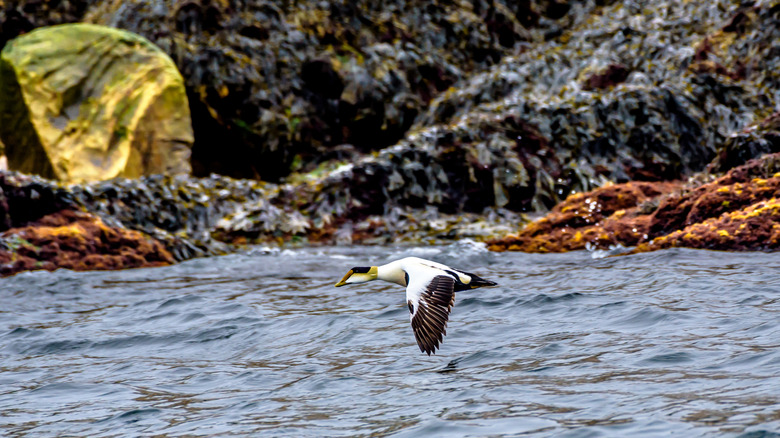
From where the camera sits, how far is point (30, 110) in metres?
15.5

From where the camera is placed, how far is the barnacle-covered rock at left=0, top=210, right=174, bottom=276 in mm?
10031

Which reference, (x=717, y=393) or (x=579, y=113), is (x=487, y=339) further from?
(x=579, y=113)

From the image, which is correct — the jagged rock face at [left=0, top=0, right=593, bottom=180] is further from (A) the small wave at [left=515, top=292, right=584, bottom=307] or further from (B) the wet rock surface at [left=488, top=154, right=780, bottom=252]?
(A) the small wave at [left=515, top=292, right=584, bottom=307]

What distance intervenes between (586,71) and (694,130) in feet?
9.96

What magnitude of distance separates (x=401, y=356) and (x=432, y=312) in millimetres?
483

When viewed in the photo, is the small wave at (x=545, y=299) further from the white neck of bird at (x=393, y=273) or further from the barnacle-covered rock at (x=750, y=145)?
the barnacle-covered rock at (x=750, y=145)

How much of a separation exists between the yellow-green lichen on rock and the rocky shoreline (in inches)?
8.4

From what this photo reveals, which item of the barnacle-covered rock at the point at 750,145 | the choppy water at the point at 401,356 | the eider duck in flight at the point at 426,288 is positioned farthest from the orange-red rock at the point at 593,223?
the eider duck in flight at the point at 426,288

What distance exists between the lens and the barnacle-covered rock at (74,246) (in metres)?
10.0

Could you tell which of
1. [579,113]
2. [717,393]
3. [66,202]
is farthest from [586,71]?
[717,393]

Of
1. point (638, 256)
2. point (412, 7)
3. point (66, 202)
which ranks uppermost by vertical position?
point (412, 7)

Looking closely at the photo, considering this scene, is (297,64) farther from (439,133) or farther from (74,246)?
(74,246)

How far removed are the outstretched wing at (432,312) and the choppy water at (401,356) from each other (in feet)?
0.72

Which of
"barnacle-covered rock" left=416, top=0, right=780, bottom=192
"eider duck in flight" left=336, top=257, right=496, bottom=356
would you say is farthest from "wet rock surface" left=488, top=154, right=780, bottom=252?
"eider duck in flight" left=336, top=257, right=496, bottom=356
